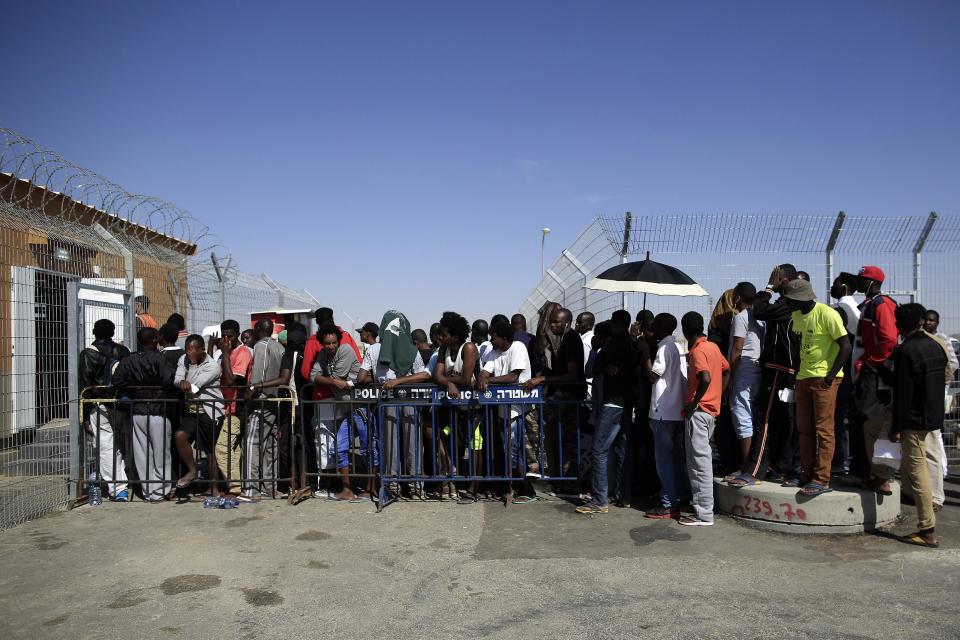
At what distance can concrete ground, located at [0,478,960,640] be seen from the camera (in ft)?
13.7

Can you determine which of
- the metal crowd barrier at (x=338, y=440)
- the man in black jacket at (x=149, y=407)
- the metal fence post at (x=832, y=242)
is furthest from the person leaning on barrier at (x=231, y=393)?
the metal fence post at (x=832, y=242)

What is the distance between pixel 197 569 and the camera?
17.2 ft

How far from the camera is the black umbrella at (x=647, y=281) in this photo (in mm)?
7980

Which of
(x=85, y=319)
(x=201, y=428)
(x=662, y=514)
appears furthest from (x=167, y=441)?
(x=662, y=514)

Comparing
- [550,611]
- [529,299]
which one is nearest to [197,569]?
[550,611]

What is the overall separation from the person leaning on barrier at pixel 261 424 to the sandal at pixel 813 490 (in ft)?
17.4

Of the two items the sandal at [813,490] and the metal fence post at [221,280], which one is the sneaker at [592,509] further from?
the metal fence post at [221,280]

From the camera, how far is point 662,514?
6414 millimetres

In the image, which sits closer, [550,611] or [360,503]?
[550,611]

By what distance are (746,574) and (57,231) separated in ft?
Answer: 25.1

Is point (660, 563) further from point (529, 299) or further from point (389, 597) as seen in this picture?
point (529, 299)

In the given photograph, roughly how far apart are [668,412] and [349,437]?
11.1 ft

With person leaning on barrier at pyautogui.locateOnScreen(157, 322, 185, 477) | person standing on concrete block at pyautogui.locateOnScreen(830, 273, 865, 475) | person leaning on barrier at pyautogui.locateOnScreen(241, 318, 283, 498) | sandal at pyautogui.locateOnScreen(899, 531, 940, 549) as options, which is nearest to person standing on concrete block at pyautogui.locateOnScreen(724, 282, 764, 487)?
person standing on concrete block at pyautogui.locateOnScreen(830, 273, 865, 475)

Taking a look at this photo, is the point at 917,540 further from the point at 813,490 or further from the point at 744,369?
the point at 744,369
